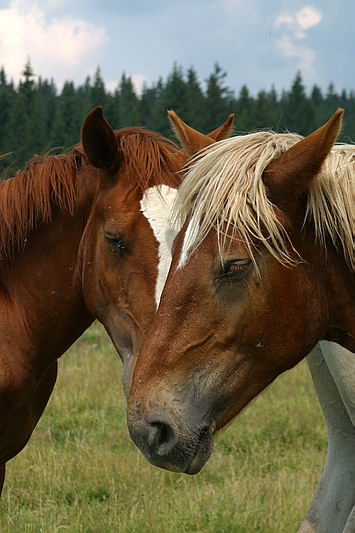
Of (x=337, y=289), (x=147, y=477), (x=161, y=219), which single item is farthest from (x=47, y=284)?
(x=147, y=477)

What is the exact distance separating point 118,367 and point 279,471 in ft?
11.6

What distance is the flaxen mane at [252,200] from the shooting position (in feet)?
7.57

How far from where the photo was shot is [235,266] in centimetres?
229

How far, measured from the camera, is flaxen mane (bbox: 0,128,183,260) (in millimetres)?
3537

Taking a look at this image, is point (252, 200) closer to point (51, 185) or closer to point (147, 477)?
point (51, 185)

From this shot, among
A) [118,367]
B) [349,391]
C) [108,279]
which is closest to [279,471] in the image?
[349,391]

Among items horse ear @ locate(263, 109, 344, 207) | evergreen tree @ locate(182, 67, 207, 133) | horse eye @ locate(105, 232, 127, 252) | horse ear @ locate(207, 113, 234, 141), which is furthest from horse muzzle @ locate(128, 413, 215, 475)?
evergreen tree @ locate(182, 67, 207, 133)

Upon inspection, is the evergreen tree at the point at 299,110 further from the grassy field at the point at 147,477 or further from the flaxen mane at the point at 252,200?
the flaxen mane at the point at 252,200

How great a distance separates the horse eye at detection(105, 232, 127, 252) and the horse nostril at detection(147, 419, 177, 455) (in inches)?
47.9

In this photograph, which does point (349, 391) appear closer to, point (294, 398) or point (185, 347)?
point (185, 347)

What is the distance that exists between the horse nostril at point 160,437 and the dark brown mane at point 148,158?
1.42 meters

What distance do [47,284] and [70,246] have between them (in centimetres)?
21

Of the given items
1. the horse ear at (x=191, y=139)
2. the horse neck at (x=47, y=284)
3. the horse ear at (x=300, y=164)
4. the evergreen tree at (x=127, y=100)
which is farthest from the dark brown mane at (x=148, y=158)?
the evergreen tree at (x=127, y=100)

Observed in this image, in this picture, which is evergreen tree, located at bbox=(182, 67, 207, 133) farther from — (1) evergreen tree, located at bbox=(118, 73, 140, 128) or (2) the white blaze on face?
(2) the white blaze on face
